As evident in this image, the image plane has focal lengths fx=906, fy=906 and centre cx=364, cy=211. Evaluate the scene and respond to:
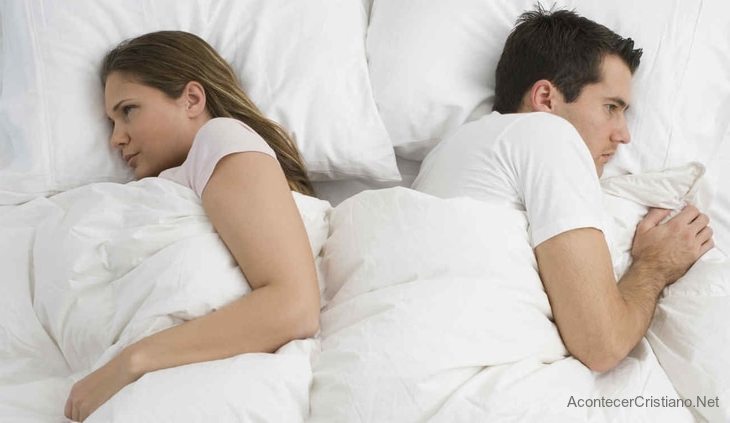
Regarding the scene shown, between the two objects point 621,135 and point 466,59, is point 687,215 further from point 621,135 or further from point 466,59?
point 466,59

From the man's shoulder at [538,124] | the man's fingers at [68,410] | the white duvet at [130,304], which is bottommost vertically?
the man's fingers at [68,410]

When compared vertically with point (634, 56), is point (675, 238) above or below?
below

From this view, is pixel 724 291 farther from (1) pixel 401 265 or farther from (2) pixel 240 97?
(2) pixel 240 97

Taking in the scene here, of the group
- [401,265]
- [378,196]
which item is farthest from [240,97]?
[401,265]

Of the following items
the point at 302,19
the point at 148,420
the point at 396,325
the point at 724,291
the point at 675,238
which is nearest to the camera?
the point at 148,420

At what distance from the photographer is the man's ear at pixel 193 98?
5.02 feet

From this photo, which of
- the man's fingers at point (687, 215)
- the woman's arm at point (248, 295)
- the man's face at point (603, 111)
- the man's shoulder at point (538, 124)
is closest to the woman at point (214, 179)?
the woman's arm at point (248, 295)

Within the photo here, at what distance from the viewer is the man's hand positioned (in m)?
1.45

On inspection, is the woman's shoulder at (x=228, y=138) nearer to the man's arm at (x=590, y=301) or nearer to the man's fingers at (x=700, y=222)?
the man's arm at (x=590, y=301)

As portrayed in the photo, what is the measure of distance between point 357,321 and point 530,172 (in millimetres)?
356

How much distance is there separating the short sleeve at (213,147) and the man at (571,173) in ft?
1.04

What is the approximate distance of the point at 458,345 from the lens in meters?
1.18

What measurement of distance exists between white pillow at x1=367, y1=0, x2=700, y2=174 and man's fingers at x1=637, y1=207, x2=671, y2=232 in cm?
12

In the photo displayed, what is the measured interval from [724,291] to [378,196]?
0.54 meters
